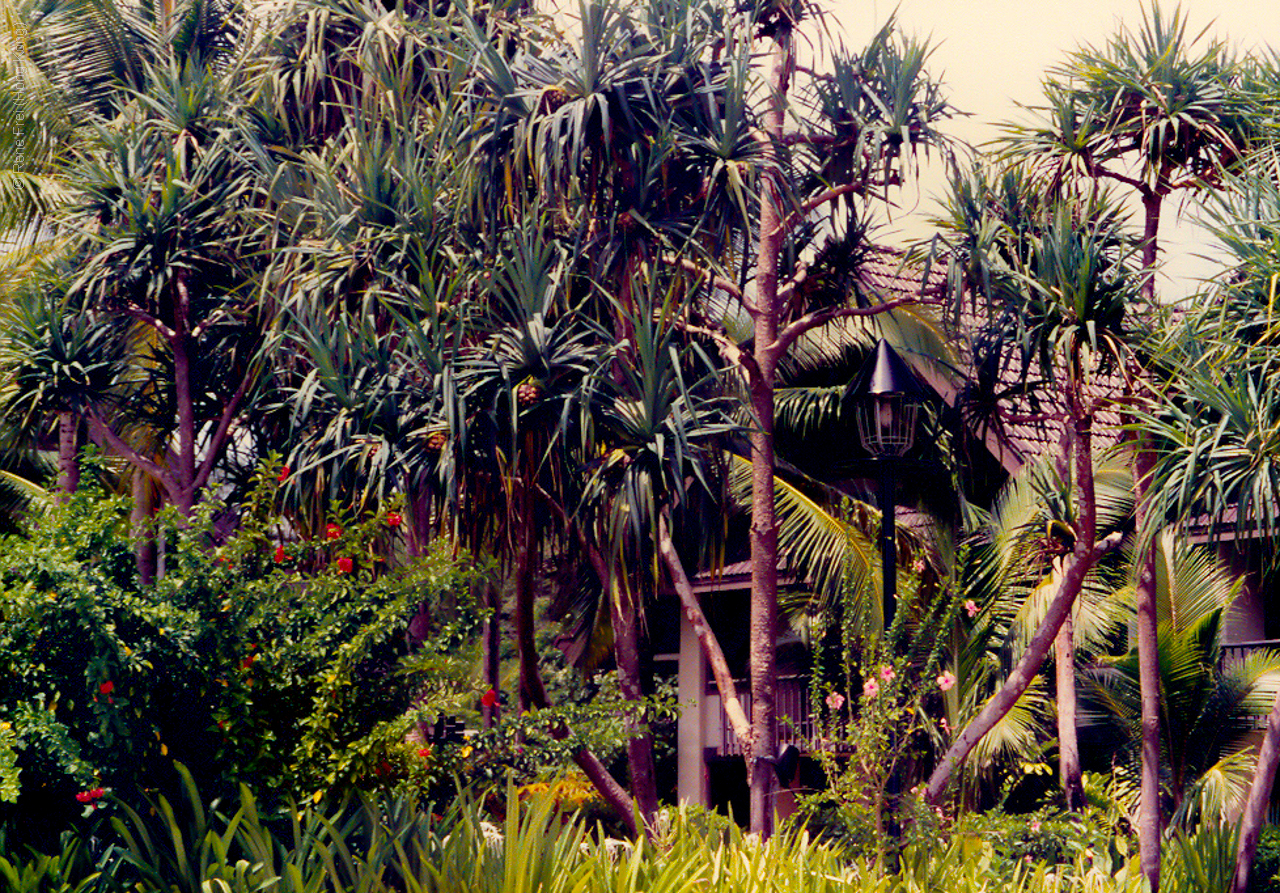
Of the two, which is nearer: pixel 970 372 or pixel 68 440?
pixel 970 372

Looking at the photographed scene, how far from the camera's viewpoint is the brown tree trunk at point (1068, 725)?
12.4 metres

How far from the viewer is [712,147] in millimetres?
10312

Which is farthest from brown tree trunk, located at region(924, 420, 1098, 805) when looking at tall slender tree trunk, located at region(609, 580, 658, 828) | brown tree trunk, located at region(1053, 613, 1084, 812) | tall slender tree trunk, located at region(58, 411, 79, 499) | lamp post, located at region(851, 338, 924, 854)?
tall slender tree trunk, located at region(58, 411, 79, 499)

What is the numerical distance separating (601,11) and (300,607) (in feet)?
16.7

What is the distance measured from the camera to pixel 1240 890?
10125 mm

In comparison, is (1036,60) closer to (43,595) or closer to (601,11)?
(601,11)

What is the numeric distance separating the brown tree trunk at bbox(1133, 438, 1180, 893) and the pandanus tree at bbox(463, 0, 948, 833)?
2.63 metres

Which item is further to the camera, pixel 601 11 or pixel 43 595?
pixel 601 11

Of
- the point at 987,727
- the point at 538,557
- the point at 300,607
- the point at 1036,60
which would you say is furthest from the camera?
the point at 538,557

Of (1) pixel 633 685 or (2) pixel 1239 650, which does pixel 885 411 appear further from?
(2) pixel 1239 650

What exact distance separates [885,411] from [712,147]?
2473 mm

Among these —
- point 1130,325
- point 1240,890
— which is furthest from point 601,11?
point 1240,890

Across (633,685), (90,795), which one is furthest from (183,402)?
(90,795)

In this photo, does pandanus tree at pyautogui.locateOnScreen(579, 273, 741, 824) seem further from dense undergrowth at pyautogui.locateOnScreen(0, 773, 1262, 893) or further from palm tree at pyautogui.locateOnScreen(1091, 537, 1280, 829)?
palm tree at pyautogui.locateOnScreen(1091, 537, 1280, 829)
